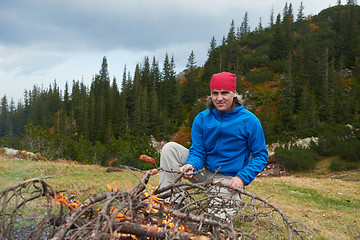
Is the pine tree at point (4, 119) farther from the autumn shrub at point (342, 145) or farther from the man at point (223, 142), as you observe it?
the man at point (223, 142)

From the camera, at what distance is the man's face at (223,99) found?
9.02ft

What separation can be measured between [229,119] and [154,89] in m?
50.9

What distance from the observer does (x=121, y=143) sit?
71.2 ft

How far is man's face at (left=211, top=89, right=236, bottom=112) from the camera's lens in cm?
275

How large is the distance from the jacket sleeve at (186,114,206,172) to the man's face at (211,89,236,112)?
0.89 ft

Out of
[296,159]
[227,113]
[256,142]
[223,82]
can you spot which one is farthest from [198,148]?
[296,159]

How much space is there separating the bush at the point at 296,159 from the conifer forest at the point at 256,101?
1969mm

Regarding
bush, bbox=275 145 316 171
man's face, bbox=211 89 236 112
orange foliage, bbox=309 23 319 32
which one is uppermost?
orange foliage, bbox=309 23 319 32

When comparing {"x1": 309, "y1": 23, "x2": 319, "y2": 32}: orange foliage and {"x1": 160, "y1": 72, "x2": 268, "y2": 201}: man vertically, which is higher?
{"x1": 309, "y1": 23, "x2": 319, "y2": 32}: orange foliage

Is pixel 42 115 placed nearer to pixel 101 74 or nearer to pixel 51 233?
pixel 101 74

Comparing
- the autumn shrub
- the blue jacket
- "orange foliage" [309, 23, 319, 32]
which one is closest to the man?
the blue jacket

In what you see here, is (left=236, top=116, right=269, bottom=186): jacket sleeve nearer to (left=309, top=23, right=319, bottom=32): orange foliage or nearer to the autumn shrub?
the autumn shrub

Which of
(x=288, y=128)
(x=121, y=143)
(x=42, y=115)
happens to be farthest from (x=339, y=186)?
(x=42, y=115)

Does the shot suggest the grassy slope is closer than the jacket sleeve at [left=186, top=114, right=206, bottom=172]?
No
